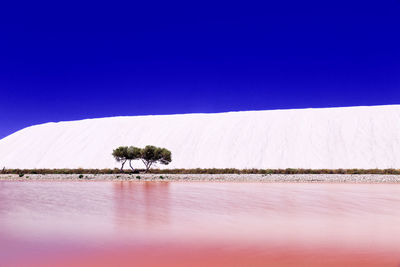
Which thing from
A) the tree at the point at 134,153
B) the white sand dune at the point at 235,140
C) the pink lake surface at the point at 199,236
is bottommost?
the pink lake surface at the point at 199,236

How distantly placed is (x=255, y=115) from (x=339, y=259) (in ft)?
172

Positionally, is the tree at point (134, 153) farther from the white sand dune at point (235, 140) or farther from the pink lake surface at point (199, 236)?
the pink lake surface at point (199, 236)

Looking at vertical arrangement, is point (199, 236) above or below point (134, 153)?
below

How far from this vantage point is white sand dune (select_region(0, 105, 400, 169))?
4350 centimetres

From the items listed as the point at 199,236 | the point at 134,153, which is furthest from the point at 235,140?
the point at 199,236

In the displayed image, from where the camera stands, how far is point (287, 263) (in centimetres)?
480

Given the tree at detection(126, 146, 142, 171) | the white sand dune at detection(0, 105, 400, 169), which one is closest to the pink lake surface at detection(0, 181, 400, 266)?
the tree at detection(126, 146, 142, 171)

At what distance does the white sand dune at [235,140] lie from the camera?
143 ft

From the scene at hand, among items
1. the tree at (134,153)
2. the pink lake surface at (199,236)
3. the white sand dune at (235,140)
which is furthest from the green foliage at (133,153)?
the pink lake surface at (199,236)

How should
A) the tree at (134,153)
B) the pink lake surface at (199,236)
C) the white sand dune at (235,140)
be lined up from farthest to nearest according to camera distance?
the white sand dune at (235,140)
the tree at (134,153)
the pink lake surface at (199,236)

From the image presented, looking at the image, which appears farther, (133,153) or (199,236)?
(133,153)

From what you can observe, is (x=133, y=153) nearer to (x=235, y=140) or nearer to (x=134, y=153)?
(x=134, y=153)

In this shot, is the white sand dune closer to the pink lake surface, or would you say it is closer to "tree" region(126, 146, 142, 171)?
"tree" region(126, 146, 142, 171)

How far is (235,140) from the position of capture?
49.4 metres
